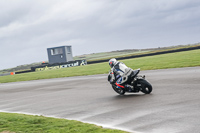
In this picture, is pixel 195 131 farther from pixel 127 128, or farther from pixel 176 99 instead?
pixel 176 99

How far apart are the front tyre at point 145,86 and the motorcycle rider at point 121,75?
0.51m

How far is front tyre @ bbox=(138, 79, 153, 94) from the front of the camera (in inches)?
448

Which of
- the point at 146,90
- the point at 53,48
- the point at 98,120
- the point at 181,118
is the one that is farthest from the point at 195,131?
the point at 53,48

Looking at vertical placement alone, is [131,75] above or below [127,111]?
above

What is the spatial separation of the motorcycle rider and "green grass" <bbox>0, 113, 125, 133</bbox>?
4.31 meters

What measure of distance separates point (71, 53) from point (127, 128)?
64.9m

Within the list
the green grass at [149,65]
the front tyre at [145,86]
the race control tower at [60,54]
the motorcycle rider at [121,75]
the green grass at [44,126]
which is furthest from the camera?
the race control tower at [60,54]

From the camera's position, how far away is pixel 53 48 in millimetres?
69812

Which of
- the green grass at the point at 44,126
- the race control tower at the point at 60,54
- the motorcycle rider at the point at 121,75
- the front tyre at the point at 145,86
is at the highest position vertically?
the race control tower at the point at 60,54

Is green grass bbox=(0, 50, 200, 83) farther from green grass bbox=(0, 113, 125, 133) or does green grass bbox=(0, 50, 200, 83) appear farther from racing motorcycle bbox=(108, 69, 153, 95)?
green grass bbox=(0, 113, 125, 133)

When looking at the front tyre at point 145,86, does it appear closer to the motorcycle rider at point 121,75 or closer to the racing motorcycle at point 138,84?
the racing motorcycle at point 138,84

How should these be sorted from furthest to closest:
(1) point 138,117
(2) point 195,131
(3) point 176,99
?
(3) point 176,99 → (1) point 138,117 → (2) point 195,131

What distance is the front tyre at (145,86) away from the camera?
11383mm

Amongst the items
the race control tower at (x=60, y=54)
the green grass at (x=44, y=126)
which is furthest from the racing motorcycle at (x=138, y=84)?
the race control tower at (x=60, y=54)
